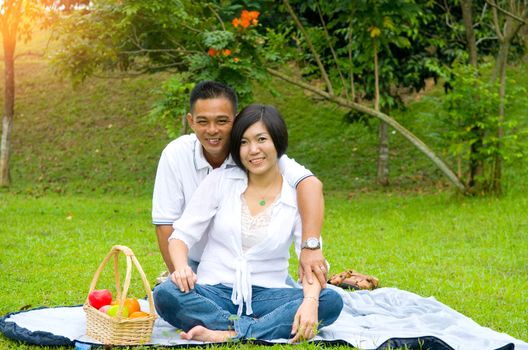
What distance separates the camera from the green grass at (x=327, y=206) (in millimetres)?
7051

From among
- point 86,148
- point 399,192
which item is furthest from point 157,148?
point 399,192

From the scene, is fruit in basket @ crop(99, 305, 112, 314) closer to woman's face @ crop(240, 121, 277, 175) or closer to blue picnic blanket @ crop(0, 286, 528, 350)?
blue picnic blanket @ crop(0, 286, 528, 350)

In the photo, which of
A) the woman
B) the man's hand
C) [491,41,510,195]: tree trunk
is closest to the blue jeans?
the woman

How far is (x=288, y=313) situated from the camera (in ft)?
15.2

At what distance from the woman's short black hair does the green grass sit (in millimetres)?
1840

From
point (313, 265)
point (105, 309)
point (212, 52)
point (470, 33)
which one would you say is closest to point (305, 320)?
point (313, 265)

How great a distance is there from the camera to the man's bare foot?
4.55 metres

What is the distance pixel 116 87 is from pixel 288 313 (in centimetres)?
1887

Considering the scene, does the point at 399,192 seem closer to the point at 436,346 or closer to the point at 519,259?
the point at 519,259

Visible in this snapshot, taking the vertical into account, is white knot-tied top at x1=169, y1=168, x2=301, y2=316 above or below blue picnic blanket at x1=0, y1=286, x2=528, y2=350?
above

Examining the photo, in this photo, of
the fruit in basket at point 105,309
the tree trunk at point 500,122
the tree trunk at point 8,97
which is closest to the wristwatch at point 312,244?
the fruit in basket at point 105,309

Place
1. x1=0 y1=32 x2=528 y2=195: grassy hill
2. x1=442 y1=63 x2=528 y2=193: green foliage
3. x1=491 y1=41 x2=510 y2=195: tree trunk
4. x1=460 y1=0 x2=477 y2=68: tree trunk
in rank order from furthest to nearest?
x1=0 y1=32 x2=528 y2=195: grassy hill → x1=460 y1=0 x2=477 y2=68: tree trunk → x1=491 y1=41 x2=510 y2=195: tree trunk → x1=442 y1=63 x2=528 y2=193: green foliage

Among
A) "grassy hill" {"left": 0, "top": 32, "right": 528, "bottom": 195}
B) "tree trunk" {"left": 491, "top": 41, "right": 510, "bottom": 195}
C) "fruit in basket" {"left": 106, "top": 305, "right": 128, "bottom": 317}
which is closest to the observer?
"fruit in basket" {"left": 106, "top": 305, "right": 128, "bottom": 317}

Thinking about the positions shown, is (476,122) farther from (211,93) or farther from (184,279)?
(184,279)
